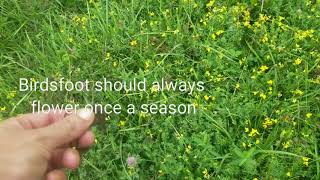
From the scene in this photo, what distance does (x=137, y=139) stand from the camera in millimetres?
3002

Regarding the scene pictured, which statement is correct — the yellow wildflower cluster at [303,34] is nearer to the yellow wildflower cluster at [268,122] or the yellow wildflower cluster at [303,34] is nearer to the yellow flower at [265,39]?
the yellow flower at [265,39]

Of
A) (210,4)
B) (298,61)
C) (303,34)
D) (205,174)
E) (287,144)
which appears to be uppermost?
(210,4)

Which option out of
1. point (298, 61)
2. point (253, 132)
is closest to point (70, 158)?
point (253, 132)

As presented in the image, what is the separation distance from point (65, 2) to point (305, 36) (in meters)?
1.78

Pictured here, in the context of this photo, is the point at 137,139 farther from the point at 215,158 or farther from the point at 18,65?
the point at 18,65

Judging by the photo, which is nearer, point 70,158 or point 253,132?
point 70,158

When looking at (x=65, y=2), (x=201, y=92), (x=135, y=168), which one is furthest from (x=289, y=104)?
(x=65, y=2)

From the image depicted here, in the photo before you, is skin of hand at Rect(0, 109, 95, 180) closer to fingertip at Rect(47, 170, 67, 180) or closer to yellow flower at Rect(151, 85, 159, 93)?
fingertip at Rect(47, 170, 67, 180)

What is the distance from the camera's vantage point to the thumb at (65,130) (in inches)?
78.2

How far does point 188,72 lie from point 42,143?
1.46 m

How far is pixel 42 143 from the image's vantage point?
1.96 metres

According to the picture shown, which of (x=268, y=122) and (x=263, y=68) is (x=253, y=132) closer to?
(x=268, y=122)

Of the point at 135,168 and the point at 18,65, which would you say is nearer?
the point at 135,168

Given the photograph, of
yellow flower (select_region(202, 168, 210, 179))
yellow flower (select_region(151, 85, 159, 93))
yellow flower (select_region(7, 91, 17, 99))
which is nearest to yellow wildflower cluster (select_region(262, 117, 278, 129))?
yellow flower (select_region(202, 168, 210, 179))
